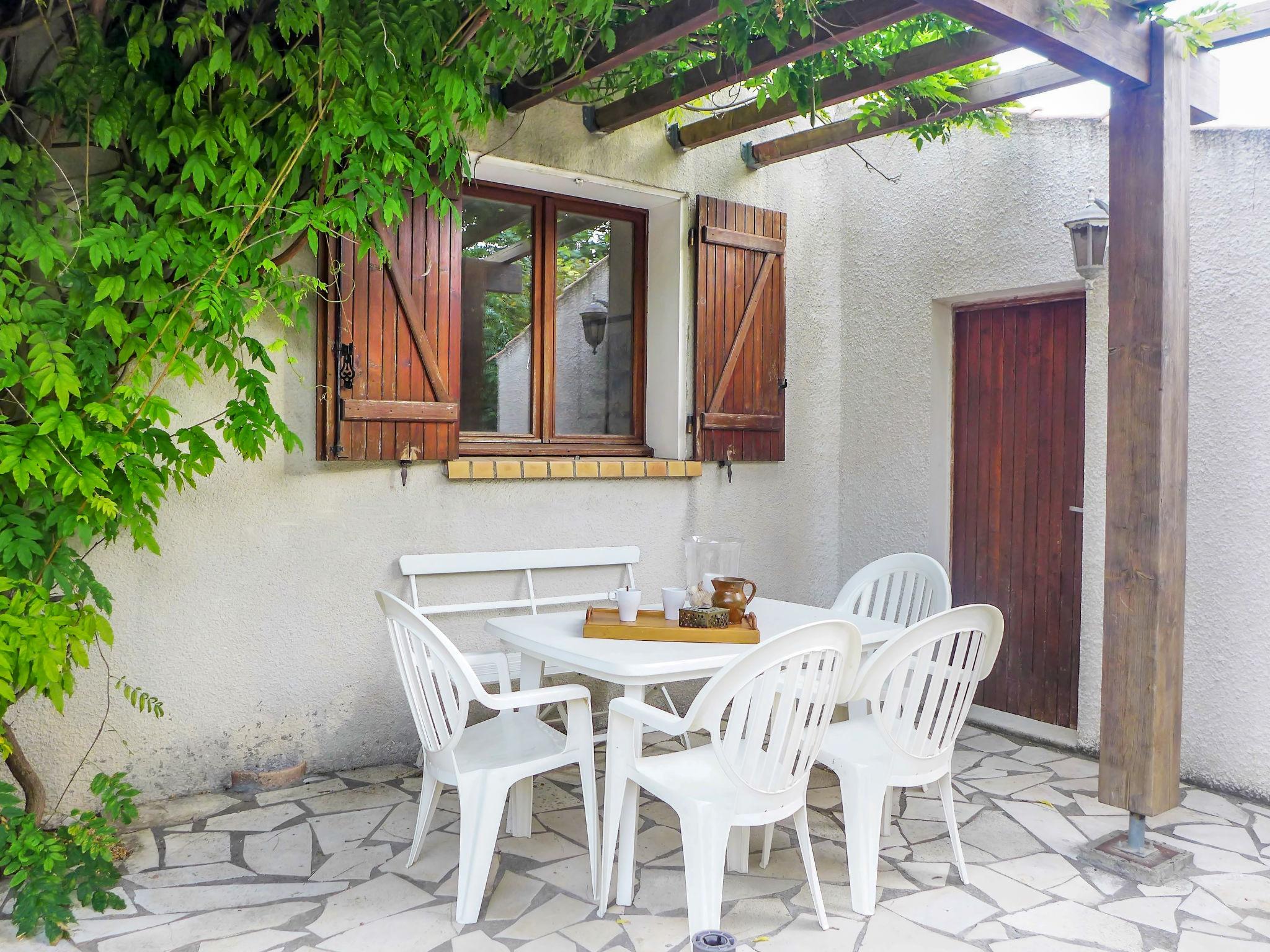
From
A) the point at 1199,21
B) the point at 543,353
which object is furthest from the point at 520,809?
the point at 1199,21

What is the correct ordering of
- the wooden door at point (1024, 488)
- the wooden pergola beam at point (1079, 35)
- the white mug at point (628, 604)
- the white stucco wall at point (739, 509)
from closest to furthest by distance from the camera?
the wooden pergola beam at point (1079, 35)
the white mug at point (628, 604)
the white stucco wall at point (739, 509)
the wooden door at point (1024, 488)

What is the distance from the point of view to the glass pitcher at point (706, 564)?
3074 mm

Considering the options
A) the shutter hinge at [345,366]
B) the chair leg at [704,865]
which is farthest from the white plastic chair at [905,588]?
the shutter hinge at [345,366]

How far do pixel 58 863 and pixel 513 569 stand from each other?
6.27ft

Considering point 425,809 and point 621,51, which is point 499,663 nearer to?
point 425,809

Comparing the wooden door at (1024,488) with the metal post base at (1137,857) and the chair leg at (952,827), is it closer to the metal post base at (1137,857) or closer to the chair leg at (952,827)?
the metal post base at (1137,857)

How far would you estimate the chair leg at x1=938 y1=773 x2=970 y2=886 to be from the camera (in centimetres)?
282

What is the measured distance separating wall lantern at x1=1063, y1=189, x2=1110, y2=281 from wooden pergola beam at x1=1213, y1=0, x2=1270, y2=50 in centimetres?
81

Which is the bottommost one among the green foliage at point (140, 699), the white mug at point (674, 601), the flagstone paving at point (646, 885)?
the flagstone paving at point (646, 885)

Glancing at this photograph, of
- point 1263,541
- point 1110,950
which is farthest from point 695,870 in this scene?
point 1263,541

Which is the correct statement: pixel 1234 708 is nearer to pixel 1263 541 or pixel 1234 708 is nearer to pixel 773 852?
pixel 1263 541

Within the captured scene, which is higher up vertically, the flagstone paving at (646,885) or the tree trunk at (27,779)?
the tree trunk at (27,779)

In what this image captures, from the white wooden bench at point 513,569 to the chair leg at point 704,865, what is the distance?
1.26m

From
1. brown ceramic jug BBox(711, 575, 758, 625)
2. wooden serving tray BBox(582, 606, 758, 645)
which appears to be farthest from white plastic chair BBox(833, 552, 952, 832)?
wooden serving tray BBox(582, 606, 758, 645)
